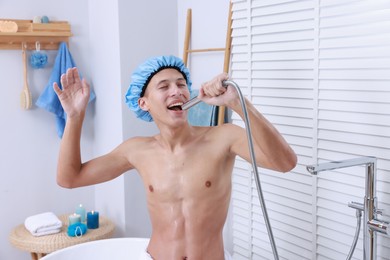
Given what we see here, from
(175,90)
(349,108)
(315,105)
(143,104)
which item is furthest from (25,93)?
(349,108)

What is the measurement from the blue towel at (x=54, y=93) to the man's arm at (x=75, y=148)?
→ 0.99 meters

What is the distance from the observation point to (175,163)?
1848 millimetres

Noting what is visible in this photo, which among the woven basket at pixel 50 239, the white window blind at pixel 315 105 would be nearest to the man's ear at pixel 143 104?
the white window blind at pixel 315 105

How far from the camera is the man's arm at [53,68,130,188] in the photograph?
1.87 meters

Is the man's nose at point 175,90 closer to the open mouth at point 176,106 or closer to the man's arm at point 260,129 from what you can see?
the open mouth at point 176,106

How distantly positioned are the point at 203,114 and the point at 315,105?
2.50 ft

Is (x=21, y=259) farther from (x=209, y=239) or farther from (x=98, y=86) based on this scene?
(x=209, y=239)

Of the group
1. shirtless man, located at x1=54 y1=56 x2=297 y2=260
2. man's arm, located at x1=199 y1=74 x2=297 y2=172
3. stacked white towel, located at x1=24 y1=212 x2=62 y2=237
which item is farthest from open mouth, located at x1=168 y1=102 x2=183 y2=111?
stacked white towel, located at x1=24 y1=212 x2=62 y2=237

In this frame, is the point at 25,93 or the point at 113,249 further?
the point at 25,93

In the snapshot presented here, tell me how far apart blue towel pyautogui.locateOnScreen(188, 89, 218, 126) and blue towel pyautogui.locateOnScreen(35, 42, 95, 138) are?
0.81m

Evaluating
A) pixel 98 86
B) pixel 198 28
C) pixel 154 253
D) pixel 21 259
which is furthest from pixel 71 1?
pixel 154 253

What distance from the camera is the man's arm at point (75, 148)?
187cm

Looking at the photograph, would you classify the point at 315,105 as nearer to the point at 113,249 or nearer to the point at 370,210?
the point at 370,210

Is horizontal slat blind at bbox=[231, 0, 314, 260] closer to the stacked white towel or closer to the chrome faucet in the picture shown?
the chrome faucet
